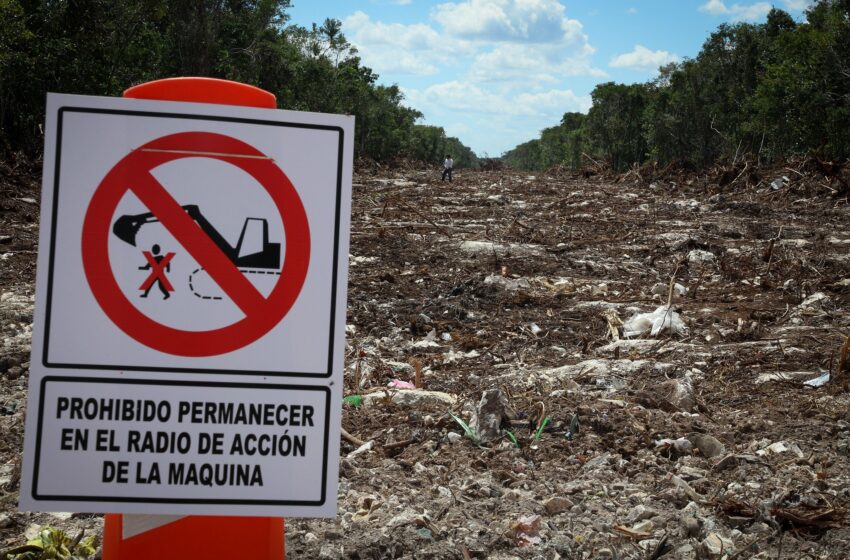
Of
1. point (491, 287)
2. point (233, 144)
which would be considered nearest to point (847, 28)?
point (491, 287)

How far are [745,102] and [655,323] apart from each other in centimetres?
3192

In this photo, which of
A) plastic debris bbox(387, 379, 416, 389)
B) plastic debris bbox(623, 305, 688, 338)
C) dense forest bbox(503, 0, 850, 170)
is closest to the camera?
plastic debris bbox(387, 379, 416, 389)

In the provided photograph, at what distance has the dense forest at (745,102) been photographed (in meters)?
26.2

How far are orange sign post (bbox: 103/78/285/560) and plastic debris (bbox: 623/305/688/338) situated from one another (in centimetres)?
565

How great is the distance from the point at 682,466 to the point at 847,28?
26310mm

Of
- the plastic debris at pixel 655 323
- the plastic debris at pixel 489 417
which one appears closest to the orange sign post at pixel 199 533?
the plastic debris at pixel 489 417

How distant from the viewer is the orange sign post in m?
1.46

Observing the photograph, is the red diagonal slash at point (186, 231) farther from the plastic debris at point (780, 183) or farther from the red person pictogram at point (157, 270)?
the plastic debris at point (780, 183)

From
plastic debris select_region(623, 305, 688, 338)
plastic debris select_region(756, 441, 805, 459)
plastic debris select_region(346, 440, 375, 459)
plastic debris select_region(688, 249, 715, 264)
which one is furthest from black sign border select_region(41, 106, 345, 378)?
plastic debris select_region(688, 249, 715, 264)

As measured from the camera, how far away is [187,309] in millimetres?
1389

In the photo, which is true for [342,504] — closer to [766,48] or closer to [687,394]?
[687,394]

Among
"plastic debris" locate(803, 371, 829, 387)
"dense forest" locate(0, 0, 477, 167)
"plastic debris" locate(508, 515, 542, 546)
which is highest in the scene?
"dense forest" locate(0, 0, 477, 167)

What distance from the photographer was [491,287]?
8.56m

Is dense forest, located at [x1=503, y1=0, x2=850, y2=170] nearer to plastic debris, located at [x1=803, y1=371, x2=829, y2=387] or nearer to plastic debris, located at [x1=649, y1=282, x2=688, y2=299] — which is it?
plastic debris, located at [x1=649, y1=282, x2=688, y2=299]
